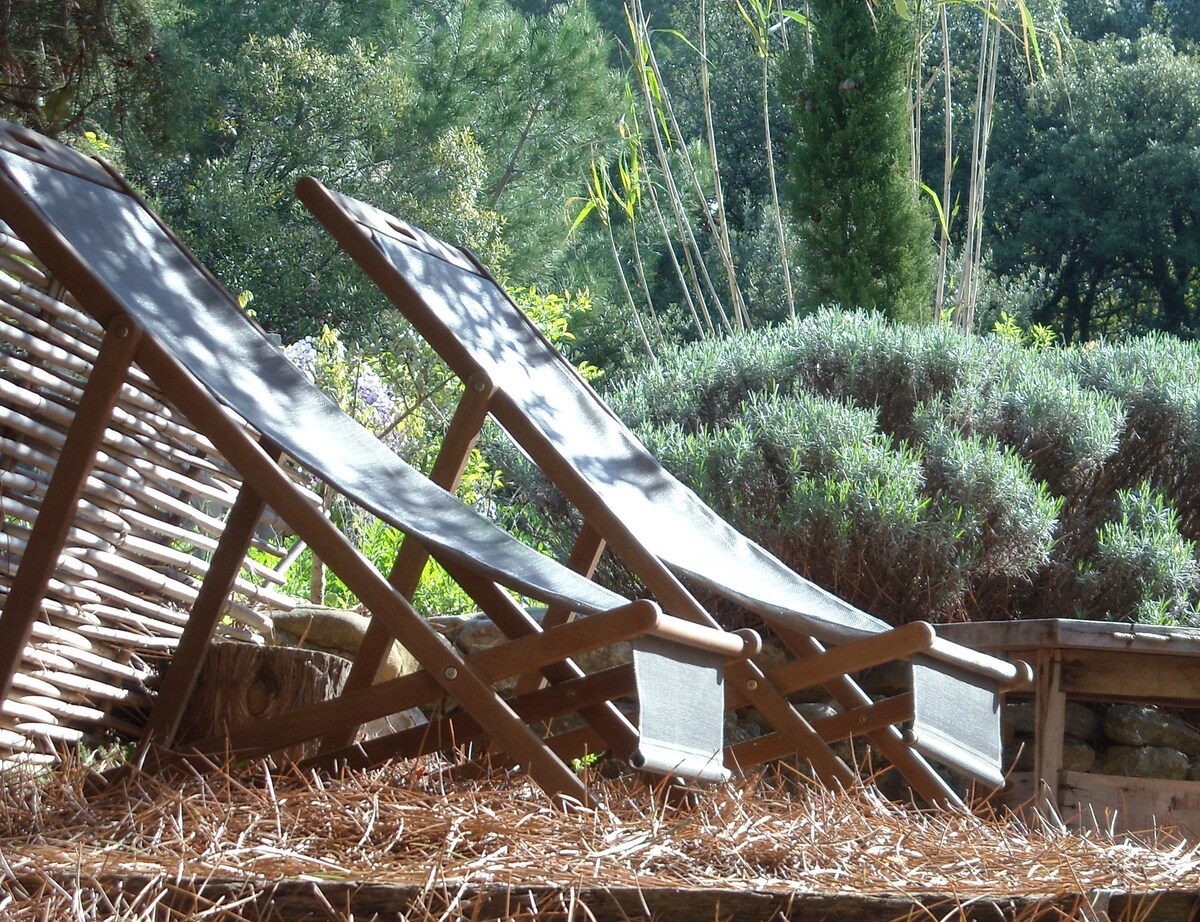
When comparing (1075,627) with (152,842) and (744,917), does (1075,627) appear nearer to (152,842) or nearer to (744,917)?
(744,917)

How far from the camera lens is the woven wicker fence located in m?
2.41

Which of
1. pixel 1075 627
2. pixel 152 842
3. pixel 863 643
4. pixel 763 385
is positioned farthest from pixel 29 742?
pixel 763 385

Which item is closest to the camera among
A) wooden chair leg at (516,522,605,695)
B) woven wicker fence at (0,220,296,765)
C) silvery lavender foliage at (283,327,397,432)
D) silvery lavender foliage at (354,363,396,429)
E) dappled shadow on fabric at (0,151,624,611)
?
dappled shadow on fabric at (0,151,624,611)

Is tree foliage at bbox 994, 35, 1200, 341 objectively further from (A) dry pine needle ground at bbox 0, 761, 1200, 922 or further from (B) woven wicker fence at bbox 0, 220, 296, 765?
(A) dry pine needle ground at bbox 0, 761, 1200, 922

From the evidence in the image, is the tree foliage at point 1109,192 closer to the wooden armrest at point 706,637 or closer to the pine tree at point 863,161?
the pine tree at point 863,161

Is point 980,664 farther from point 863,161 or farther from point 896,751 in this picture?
point 863,161

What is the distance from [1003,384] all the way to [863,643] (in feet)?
8.67

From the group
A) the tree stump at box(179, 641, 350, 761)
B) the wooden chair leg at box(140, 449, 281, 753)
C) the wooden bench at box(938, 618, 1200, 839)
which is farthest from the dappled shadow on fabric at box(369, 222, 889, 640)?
the wooden bench at box(938, 618, 1200, 839)

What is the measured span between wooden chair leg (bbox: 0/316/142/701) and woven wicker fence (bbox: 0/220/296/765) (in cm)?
34

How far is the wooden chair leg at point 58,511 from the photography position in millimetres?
1947

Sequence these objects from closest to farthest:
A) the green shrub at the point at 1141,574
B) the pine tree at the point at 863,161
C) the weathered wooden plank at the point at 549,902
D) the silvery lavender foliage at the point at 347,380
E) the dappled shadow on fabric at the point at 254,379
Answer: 1. the weathered wooden plank at the point at 549,902
2. the dappled shadow on fabric at the point at 254,379
3. the green shrub at the point at 1141,574
4. the silvery lavender foliage at the point at 347,380
5. the pine tree at the point at 863,161

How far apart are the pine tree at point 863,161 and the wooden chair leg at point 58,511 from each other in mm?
5148

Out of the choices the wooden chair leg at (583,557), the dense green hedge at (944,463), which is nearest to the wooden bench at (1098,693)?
the dense green hedge at (944,463)

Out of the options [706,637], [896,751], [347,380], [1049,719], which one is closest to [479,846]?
[706,637]
